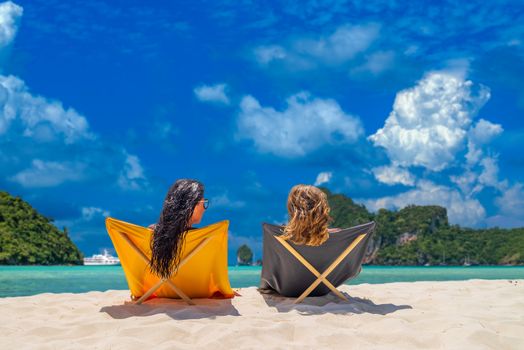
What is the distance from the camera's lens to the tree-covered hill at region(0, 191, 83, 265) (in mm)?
70812

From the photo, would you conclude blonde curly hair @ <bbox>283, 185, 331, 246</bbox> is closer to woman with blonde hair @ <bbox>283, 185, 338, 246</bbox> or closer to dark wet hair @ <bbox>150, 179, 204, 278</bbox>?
woman with blonde hair @ <bbox>283, 185, 338, 246</bbox>

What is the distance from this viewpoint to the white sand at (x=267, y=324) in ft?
11.7

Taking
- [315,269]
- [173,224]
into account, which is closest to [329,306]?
[315,269]

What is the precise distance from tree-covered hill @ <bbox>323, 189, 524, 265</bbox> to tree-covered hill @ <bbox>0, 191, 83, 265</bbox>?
289 ft

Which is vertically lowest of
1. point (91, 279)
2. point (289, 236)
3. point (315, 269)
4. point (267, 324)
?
point (91, 279)

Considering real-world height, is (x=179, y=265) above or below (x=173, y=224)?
below

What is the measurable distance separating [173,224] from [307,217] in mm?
1293

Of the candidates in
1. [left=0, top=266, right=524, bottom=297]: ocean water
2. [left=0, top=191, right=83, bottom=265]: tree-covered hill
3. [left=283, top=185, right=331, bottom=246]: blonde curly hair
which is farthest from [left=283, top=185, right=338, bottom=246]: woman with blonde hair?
[left=0, top=191, right=83, bottom=265]: tree-covered hill

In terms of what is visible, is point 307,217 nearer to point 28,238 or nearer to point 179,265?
point 179,265

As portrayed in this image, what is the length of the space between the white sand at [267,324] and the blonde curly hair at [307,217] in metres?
0.67

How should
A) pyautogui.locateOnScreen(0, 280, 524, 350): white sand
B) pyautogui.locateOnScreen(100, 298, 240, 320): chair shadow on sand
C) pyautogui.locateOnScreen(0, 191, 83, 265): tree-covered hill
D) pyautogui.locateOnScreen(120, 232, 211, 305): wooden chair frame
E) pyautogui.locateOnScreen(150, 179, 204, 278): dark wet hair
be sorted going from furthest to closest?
pyautogui.locateOnScreen(0, 191, 83, 265): tree-covered hill
pyautogui.locateOnScreen(120, 232, 211, 305): wooden chair frame
pyautogui.locateOnScreen(150, 179, 204, 278): dark wet hair
pyautogui.locateOnScreen(100, 298, 240, 320): chair shadow on sand
pyautogui.locateOnScreen(0, 280, 524, 350): white sand

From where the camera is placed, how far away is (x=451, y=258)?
441ft

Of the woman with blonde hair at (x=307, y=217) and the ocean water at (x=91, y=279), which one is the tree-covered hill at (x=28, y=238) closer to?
the ocean water at (x=91, y=279)

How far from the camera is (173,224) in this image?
15.3 feet
